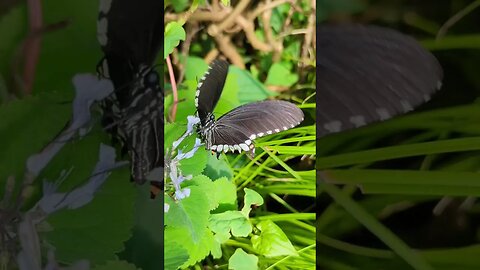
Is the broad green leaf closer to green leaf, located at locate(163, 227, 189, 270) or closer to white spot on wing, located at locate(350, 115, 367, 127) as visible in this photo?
green leaf, located at locate(163, 227, 189, 270)

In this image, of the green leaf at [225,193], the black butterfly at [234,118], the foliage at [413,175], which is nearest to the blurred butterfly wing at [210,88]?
the black butterfly at [234,118]

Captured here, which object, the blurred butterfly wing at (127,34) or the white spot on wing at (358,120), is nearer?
the blurred butterfly wing at (127,34)

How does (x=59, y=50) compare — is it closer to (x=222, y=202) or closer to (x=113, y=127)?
(x=113, y=127)

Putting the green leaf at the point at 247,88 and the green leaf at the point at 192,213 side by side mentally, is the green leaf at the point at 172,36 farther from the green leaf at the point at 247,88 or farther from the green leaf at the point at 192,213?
the green leaf at the point at 192,213

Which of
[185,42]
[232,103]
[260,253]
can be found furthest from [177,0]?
[260,253]

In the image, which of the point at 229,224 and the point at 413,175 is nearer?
the point at 229,224

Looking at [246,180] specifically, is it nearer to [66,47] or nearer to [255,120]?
[255,120]

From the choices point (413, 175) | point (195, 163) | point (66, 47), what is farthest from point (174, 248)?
point (413, 175)
